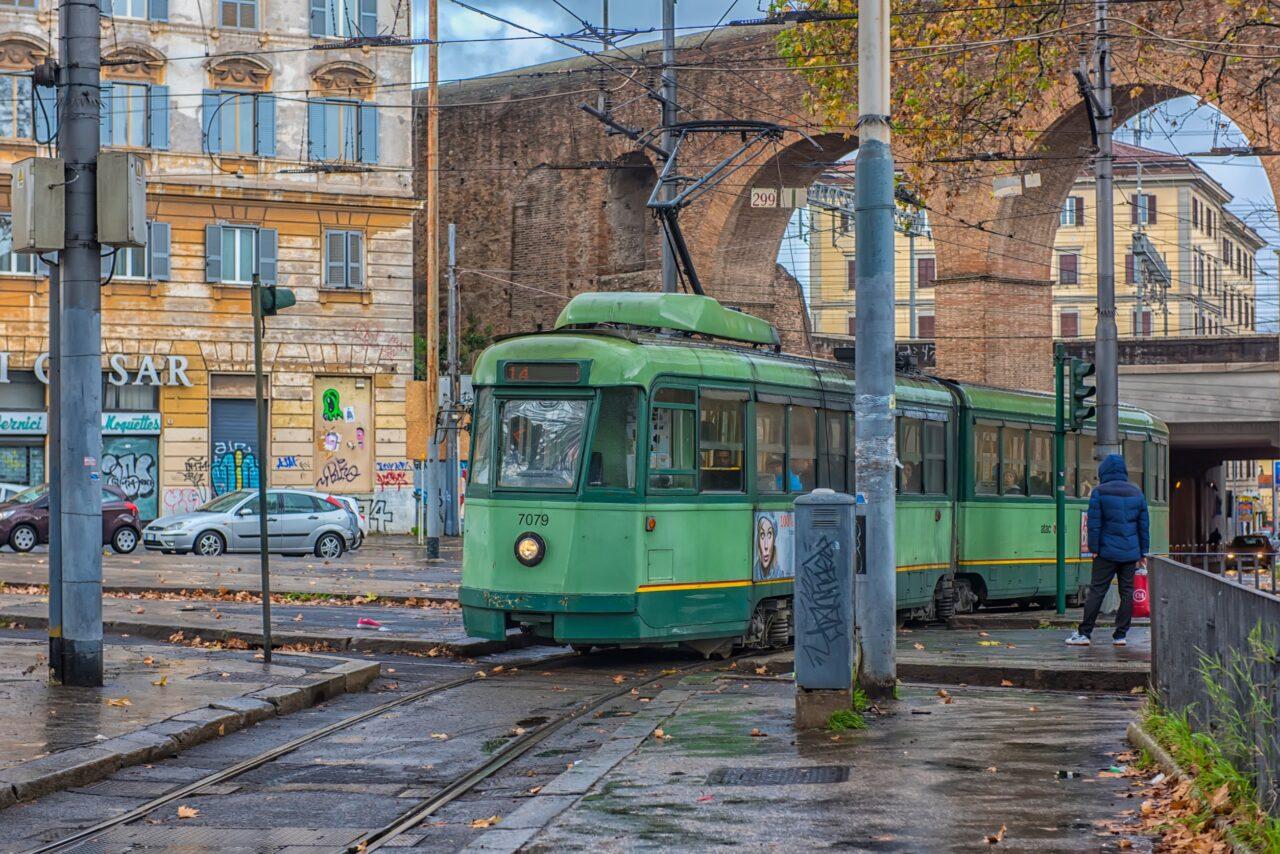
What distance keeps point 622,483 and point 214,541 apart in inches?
814

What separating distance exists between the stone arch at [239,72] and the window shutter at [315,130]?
1194 millimetres

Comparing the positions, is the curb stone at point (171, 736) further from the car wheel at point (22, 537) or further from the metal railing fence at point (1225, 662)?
the car wheel at point (22, 537)

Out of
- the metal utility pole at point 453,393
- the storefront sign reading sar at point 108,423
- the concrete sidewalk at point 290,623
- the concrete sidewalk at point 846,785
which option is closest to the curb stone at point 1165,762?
the concrete sidewalk at point 846,785

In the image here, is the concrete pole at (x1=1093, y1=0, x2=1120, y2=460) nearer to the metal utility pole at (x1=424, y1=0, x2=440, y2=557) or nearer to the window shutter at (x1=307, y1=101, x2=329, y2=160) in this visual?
the metal utility pole at (x1=424, y1=0, x2=440, y2=557)

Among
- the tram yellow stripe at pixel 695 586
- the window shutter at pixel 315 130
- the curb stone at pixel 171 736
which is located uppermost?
the window shutter at pixel 315 130

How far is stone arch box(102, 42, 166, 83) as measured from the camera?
40.5 meters

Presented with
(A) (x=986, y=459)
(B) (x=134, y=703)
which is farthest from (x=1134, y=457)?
(B) (x=134, y=703)

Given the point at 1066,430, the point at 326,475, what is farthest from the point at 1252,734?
the point at 326,475

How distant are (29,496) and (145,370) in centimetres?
677

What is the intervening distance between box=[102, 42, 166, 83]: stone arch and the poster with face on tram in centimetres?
2808

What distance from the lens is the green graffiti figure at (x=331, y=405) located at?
42.6 m

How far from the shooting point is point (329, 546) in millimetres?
34969

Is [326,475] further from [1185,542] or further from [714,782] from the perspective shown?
[714,782]

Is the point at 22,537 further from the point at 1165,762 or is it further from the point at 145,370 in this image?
the point at 1165,762
